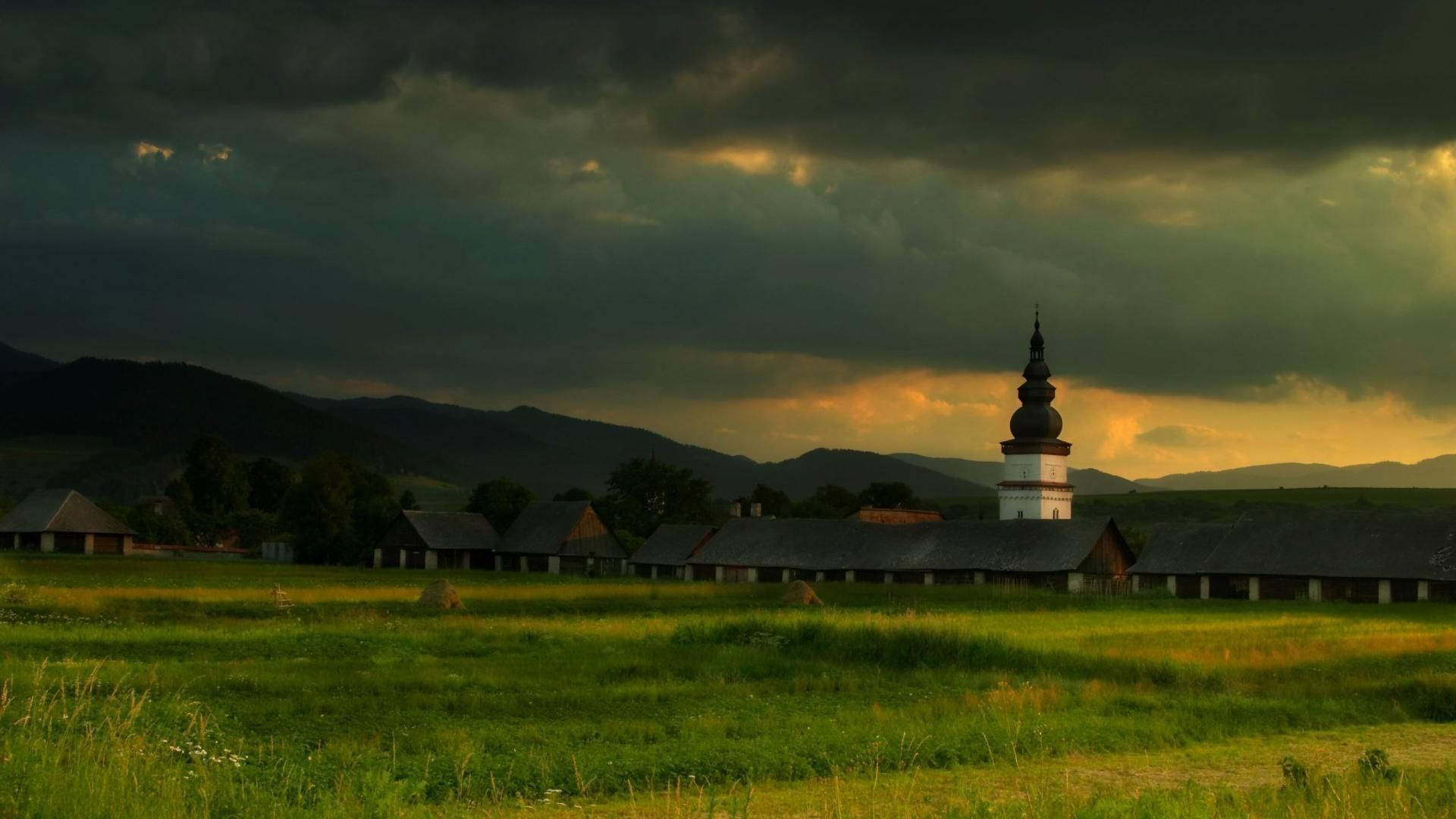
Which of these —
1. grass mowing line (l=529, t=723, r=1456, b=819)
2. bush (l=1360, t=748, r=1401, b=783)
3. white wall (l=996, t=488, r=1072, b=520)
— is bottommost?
grass mowing line (l=529, t=723, r=1456, b=819)

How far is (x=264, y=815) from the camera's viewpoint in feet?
46.3

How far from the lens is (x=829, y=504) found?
149375 mm

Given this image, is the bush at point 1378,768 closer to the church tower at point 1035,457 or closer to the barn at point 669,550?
the barn at point 669,550

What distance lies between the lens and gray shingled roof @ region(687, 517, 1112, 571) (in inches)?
3406

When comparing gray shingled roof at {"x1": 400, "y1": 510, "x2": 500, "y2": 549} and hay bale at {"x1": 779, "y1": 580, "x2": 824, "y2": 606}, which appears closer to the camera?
hay bale at {"x1": 779, "y1": 580, "x2": 824, "y2": 606}

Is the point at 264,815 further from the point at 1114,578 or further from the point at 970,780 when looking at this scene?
the point at 1114,578

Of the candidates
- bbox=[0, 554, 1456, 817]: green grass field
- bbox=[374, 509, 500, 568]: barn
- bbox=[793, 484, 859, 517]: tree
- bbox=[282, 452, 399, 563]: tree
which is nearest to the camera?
bbox=[0, 554, 1456, 817]: green grass field

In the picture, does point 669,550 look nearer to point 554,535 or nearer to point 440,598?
point 554,535

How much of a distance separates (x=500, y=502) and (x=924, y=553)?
4241 cm

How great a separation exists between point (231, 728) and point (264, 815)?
297 inches

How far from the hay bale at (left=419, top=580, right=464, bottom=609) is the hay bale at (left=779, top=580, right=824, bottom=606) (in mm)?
13152

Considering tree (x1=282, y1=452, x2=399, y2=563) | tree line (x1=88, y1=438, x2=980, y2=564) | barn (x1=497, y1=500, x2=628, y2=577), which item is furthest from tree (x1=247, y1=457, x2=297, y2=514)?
barn (x1=497, y1=500, x2=628, y2=577)

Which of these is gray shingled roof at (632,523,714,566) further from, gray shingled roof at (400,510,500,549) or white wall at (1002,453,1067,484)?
white wall at (1002,453,1067,484)

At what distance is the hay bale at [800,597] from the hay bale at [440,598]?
43.2 ft
